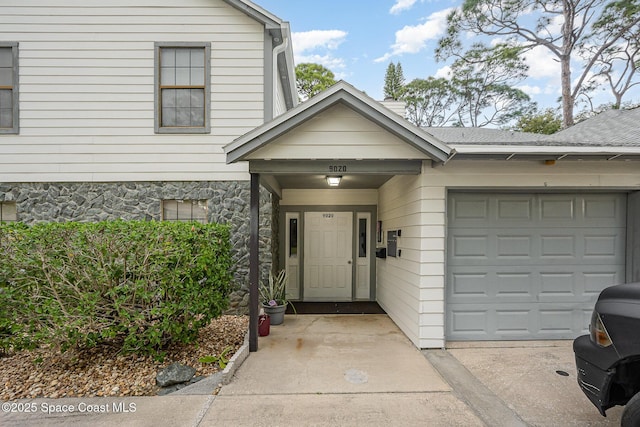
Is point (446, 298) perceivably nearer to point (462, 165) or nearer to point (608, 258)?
point (462, 165)

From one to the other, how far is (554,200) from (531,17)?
15.1 m

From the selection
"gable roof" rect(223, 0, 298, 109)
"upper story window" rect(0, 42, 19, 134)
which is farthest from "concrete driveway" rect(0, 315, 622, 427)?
"gable roof" rect(223, 0, 298, 109)

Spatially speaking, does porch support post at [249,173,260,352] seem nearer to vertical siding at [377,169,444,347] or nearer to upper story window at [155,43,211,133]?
vertical siding at [377,169,444,347]

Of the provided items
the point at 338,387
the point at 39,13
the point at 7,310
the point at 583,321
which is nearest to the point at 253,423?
the point at 338,387

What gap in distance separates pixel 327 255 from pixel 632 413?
561 centimetres

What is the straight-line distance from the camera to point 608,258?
4.53 m

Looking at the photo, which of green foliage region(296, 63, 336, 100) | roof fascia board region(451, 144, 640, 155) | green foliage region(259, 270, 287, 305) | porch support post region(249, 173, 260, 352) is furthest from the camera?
green foliage region(296, 63, 336, 100)

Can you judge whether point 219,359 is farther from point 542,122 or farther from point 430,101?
point 430,101

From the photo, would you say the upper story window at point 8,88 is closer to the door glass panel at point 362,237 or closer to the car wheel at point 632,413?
the door glass panel at point 362,237

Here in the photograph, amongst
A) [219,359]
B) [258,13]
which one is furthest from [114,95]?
[219,359]

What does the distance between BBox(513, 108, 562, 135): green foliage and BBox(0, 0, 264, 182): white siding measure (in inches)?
671

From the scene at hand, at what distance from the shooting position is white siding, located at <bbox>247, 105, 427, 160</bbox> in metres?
4.16

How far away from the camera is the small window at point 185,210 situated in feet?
19.5

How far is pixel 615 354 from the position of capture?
2.30 meters
